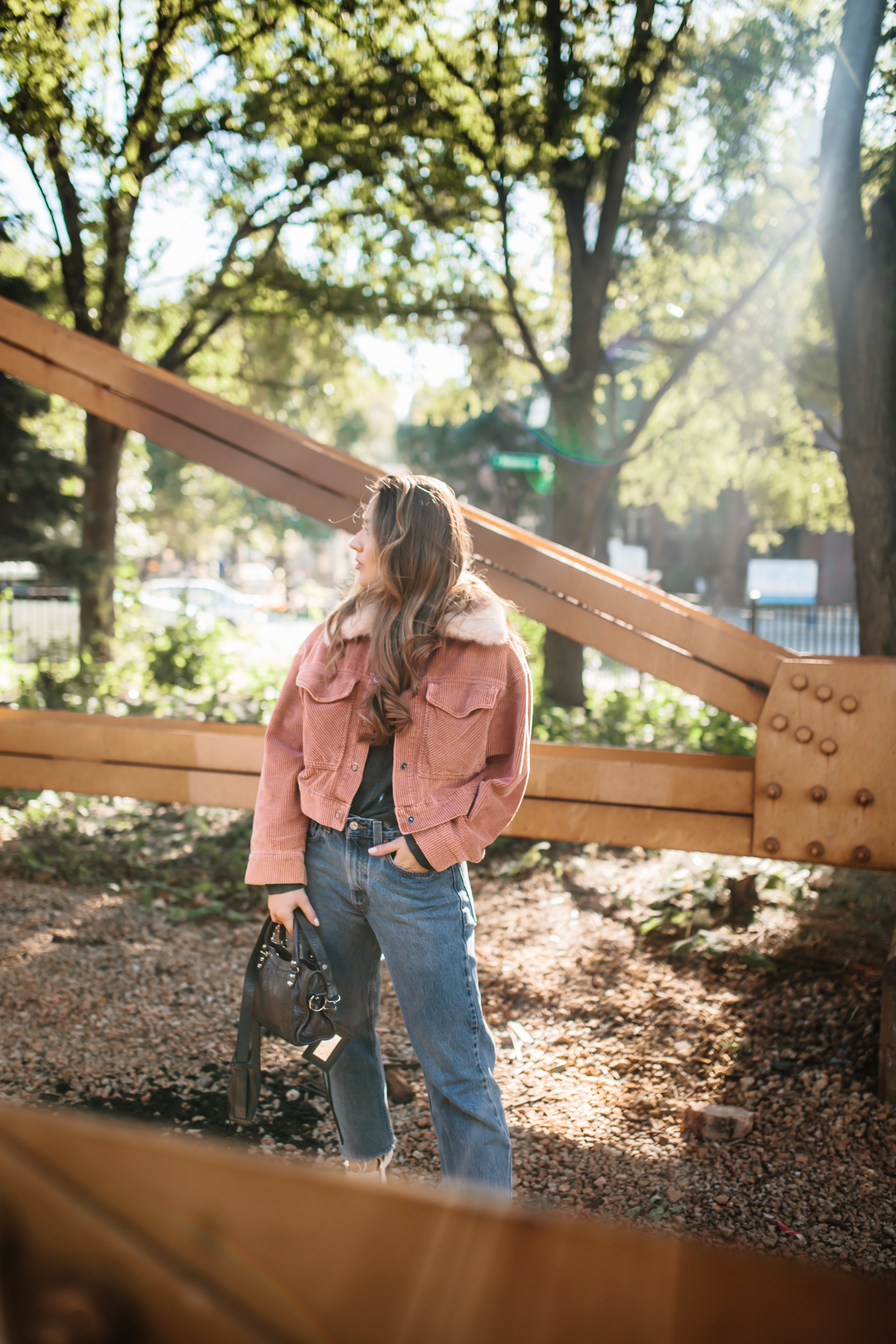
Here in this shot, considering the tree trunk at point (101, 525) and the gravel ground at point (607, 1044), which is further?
the tree trunk at point (101, 525)

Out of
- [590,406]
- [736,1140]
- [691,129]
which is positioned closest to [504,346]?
[590,406]

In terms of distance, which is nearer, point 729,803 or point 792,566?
point 729,803

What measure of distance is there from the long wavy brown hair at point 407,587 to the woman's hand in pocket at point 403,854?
9.2 inches

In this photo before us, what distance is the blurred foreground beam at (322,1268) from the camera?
632 millimetres

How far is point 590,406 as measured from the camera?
862 centimetres

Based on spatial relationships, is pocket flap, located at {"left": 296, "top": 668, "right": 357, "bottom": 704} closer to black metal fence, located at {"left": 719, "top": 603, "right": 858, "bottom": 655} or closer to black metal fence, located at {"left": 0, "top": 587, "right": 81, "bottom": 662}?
black metal fence, located at {"left": 0, "top": 587, "right": 81, "bottom": 662}

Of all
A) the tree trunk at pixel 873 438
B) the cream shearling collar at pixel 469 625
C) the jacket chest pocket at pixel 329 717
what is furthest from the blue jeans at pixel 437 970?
the tree trunk at pixel 873 438

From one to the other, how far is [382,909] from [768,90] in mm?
8313

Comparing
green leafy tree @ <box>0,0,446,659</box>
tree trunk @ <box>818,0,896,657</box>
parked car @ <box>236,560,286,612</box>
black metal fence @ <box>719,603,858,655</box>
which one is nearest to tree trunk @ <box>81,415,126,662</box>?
green leafy tree @ <box>0,0,446,659</box>

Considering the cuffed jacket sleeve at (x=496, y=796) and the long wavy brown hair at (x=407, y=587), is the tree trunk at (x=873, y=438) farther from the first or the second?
the long wavy brown hair at (x=407, y=587)

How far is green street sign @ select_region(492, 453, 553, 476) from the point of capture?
931 cm

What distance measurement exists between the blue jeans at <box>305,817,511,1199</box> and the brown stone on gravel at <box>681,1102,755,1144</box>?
110 cm

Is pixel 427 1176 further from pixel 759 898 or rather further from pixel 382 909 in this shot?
pixel 759 898

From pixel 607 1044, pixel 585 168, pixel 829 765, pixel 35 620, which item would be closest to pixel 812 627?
pixel 585 168
